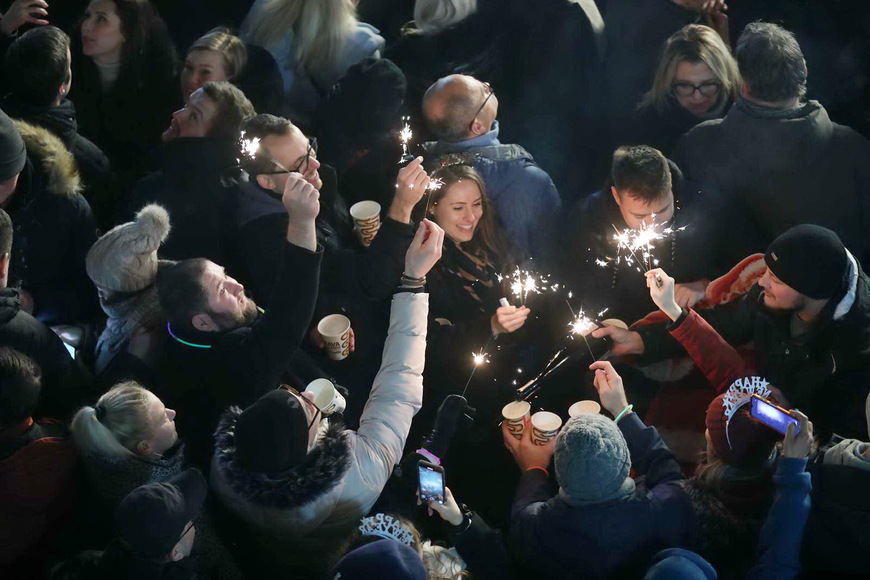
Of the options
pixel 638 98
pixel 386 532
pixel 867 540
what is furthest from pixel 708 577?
pixel 638 98

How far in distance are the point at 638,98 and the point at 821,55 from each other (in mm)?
1346

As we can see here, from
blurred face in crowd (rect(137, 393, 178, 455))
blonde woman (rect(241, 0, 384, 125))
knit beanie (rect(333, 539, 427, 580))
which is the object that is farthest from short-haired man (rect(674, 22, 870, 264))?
blurred face in crowd (rect(137, 393, 178, 455))

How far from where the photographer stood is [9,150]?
380cm

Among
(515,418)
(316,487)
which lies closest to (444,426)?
(515,418)

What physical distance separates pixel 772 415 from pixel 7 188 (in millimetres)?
3453

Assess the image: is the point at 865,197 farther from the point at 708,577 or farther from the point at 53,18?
the point at 53,18

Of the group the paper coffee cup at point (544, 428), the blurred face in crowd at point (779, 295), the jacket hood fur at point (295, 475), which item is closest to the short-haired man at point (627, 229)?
the blurred face in crowd at point (779, 295)

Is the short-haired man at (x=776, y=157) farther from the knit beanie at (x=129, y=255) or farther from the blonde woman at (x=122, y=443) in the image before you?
the blonde woman at (x=122, y=443)

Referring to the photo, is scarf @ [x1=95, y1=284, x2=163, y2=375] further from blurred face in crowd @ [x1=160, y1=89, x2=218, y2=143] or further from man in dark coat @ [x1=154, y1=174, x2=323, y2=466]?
blurred face in crowd @ [x1=160, y1=89, x2=218, y2=143]

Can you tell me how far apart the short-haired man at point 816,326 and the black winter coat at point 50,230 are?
9.76 ft

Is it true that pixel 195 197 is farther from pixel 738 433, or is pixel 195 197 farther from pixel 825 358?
pixel 825 358

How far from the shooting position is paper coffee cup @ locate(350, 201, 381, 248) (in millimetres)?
4246

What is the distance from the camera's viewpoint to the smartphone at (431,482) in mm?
3166

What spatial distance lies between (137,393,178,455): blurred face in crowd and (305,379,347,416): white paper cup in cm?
56
